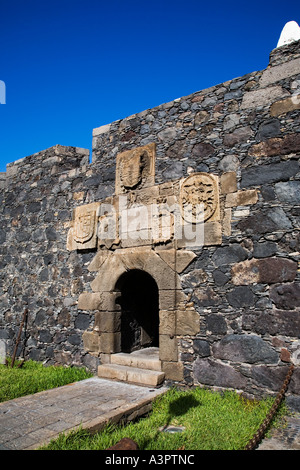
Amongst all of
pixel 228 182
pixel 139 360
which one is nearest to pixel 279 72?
pixel 228 182

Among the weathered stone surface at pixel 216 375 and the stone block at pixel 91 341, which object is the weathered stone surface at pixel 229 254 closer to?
the weathered stone surface at pixel 216 375

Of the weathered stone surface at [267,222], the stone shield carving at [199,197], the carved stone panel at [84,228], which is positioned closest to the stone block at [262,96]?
the stone shield carving at [199,197]

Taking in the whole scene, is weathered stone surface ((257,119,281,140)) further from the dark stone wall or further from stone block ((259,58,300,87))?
stone block ((259,58,300,87))

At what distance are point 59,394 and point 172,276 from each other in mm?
1892

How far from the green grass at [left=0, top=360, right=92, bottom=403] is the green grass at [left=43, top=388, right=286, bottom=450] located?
1601 millimetres

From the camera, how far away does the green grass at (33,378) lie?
4.49 metres

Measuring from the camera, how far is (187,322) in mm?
4254

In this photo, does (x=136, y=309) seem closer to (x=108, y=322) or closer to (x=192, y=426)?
(x=108, y=322)

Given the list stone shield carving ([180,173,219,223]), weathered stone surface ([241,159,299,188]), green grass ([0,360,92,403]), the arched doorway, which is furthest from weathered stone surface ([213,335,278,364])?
green grass ([0,360,92,403])

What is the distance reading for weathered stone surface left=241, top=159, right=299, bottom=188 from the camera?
3805 mm

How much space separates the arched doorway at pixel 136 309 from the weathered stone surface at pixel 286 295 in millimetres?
1896
